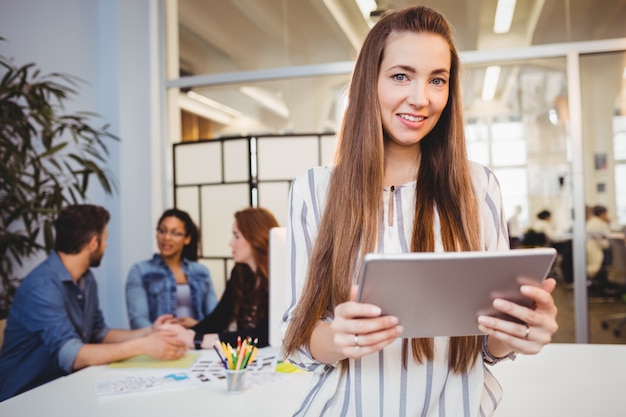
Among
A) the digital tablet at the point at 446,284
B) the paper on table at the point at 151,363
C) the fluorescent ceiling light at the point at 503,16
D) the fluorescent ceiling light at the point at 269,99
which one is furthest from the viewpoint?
the fluorescent ceiling light at the point at 269,99

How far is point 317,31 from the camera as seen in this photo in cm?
474

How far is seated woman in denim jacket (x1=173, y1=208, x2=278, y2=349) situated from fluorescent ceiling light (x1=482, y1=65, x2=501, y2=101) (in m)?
2.23

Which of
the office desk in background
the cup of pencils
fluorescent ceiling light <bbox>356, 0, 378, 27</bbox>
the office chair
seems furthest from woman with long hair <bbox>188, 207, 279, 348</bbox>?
the office chair

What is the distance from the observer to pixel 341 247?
1.14 metres

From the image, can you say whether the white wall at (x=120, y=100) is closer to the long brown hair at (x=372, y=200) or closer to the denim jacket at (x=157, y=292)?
the denim jacket at (x=157, y=292)

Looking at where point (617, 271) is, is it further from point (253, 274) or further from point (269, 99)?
point (269, 99)

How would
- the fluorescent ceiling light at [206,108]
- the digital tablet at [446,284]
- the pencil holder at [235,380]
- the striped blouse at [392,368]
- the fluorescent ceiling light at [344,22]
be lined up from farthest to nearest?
the fluorescent ceiling light at [206,108], the fluorescent ceiling light at [344,22], the pencil holder at [235,380], the striped blouse at [392,368], the digital tablet at [446,284]

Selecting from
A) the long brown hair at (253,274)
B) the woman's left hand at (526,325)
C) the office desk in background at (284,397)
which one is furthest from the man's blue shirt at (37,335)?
the woman's left hand at (526,325)

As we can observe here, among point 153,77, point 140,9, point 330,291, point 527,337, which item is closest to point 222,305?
point 330,291

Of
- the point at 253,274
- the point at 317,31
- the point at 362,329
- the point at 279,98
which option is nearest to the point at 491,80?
the point at 317,31

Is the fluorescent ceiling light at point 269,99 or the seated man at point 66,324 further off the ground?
the fluorescent ceiling light at point 269,99

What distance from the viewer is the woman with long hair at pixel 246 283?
3049mm

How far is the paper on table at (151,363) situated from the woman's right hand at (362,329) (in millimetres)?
1320

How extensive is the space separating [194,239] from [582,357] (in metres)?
2.65
